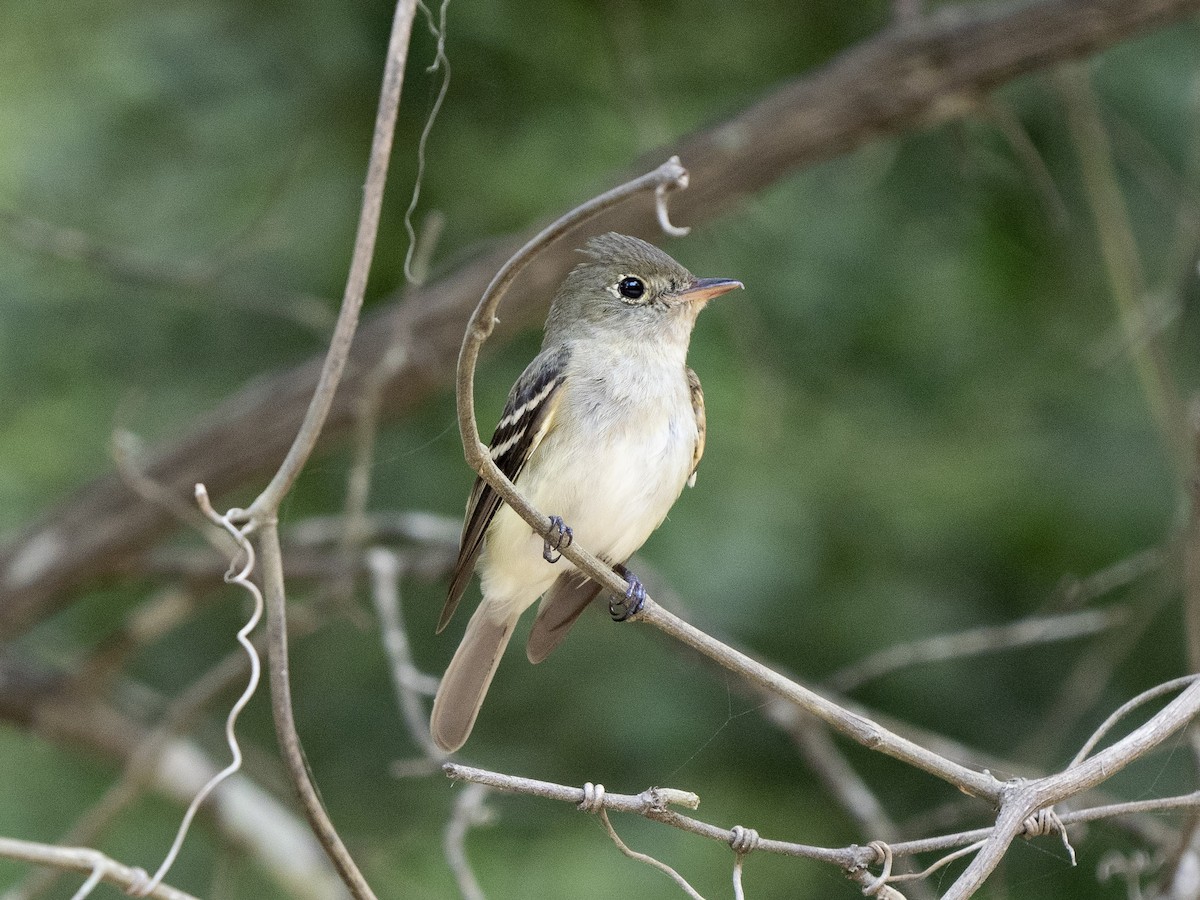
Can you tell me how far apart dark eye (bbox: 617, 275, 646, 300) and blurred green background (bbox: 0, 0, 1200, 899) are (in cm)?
174

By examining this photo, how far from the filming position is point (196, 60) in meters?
5.13

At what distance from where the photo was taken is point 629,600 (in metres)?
2.43

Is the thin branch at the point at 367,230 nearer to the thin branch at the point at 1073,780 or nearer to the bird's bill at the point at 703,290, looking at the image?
the thin branch at the point at 1073,780

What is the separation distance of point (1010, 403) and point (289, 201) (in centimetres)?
280

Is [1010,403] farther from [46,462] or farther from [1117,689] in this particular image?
[46,462]

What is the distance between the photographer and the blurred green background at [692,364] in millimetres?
5020

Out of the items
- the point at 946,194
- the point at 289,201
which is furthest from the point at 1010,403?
the point at 289,201

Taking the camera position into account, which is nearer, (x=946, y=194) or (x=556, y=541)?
(x=556, y=541)

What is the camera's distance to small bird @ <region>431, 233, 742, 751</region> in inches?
116

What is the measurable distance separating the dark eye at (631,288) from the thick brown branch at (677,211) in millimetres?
1210

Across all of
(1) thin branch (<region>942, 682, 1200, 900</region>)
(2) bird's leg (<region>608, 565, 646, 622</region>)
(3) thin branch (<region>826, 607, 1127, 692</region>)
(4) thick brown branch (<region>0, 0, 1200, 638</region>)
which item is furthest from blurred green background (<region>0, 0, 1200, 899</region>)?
(1) thin branch (<region>942, 682, 1200, 900</region>)

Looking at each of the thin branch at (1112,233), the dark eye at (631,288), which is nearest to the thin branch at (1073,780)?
the dark eye at (631,288)

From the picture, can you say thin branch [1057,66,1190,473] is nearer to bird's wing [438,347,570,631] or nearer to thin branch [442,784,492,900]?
bird's wing [438,347,570,631]

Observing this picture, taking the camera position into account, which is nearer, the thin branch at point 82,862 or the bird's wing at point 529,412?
the thin branch at point 82,862
